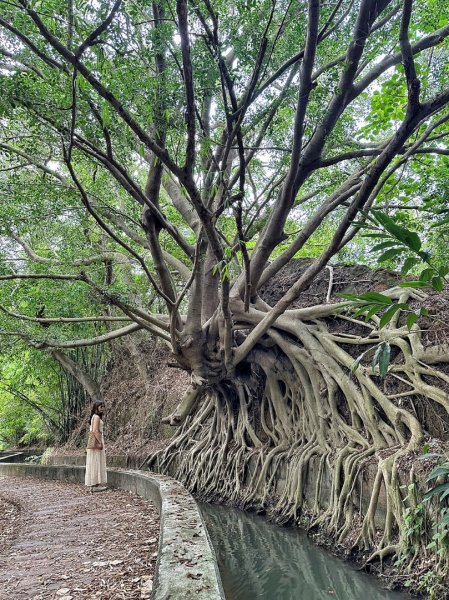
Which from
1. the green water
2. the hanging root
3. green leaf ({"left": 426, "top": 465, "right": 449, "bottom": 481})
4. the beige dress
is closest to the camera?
green leaf ({"left": 426, "top": 465, "right": 449, "bottom": 481})

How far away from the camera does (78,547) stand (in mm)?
3498

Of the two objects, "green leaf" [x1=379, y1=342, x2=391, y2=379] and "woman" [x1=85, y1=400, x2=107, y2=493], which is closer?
"green leaf" [x1=379, y1=342, x2=391, y2=379]

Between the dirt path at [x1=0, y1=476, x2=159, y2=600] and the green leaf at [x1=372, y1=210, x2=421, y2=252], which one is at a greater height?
the green leaf at [x1=372, y1=210, x2=421, y2=252]

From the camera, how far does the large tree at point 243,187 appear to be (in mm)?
3545

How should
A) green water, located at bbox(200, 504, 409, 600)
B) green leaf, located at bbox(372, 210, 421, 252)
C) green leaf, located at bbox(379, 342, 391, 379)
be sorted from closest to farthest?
green leaf, located at bbox(372, 210, 421, 252) → green leaf, located at bbox(379, 342, 391, 379) → green water, located at bbox(200, 504, 409, 600)

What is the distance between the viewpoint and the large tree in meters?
3.54

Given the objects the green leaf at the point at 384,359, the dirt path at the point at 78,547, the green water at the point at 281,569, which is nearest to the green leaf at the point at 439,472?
the green water at the point at 281,569

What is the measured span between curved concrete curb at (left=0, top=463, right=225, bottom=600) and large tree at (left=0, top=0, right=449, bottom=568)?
1.34m

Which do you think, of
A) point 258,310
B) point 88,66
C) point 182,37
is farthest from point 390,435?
point 88,66

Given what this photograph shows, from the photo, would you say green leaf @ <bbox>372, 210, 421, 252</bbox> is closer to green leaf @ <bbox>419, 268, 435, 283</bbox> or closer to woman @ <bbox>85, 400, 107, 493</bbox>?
green leaf @ <bbox>419, 268, 435, 283</bbox>

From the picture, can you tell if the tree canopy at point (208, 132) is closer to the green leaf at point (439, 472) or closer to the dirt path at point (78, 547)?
the green leaf at point (439, 472)

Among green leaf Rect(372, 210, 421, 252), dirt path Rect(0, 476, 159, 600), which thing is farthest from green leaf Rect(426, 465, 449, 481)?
dirt path Rect(0, 476, 159, 600)

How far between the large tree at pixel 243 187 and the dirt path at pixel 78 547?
71.5 inches

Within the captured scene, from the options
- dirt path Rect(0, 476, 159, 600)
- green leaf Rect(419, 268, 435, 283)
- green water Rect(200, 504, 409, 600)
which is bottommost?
green water Rect(200, 504, 409, 600)
